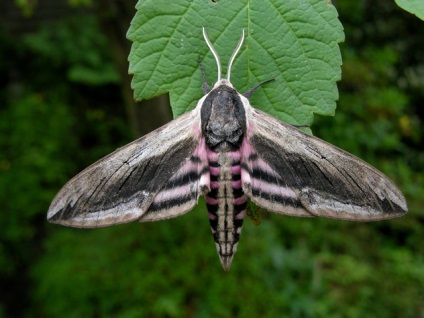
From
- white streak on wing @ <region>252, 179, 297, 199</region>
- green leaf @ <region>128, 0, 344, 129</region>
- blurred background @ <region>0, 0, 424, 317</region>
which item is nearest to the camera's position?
green leaf @ <region>128, 0, 344, 129</region>

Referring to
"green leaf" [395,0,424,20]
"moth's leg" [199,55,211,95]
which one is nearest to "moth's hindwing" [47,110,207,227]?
"moth's leg" [199,55,211,95]

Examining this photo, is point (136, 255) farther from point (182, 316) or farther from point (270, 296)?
point (270, 296)

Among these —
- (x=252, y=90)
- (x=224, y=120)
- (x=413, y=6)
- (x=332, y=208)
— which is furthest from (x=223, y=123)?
(x=413, y=6)

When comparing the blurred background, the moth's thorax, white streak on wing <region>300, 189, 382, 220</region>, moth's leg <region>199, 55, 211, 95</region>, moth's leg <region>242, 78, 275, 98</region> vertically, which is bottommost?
the blurred background

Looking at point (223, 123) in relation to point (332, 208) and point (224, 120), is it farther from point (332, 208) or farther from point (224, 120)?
point (332, 208)

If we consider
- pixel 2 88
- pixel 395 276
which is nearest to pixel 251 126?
pixel 395 276

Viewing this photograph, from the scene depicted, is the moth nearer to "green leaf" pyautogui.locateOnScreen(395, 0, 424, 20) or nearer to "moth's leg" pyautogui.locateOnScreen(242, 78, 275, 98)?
"moth's leg" pyautogui.locateOnScreen(242, 78, 275, 98)
